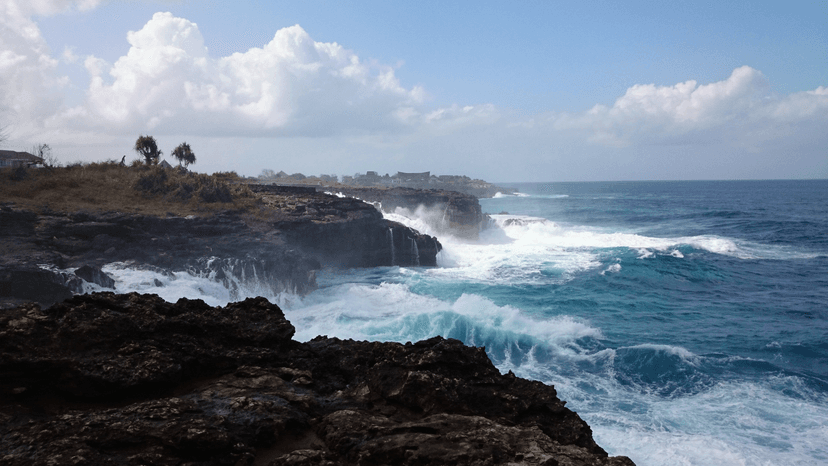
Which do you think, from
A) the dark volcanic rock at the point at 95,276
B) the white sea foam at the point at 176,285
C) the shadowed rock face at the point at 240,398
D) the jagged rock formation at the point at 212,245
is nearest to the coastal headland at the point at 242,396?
the shadowed rock face at the point at 240,398

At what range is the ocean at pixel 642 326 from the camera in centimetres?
1128

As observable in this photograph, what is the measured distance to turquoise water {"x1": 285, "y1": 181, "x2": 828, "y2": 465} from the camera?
11250 mm

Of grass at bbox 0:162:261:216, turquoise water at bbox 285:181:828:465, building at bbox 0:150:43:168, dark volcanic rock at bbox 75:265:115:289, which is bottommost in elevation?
turquoise water at bbox 285:181:828:465

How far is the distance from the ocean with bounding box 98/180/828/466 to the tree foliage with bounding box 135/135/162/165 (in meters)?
20.6

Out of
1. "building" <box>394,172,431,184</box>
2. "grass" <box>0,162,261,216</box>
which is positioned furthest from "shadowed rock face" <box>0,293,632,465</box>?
"building" <box>394,172,431,184</box>

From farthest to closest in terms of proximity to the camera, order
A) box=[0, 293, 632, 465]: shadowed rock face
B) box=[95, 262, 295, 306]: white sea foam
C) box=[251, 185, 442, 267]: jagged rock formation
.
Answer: box=[251, 185, 442, 267]: jagged rock formation < box=[95, 262, 295, 306]: white sea foam < box=[0, 293, 632, 465]: shadowed rock face

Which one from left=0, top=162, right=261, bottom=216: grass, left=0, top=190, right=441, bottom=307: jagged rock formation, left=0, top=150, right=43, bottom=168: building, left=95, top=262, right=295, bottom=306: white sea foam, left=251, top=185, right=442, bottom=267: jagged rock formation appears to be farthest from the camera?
left=0, top=150, right=43, bottom=168: building

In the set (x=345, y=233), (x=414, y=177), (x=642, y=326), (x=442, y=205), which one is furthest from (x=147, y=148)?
(x=414, y=177)

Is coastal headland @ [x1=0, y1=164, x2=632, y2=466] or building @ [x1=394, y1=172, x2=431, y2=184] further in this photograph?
building @ [x1=394, y1=172, x2=431, y2=184]

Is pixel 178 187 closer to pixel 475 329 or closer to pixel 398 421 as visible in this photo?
pixel 475 329

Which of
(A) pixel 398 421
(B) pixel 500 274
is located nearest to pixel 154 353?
(A) pixel 398 421

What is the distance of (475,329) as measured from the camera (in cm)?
1850

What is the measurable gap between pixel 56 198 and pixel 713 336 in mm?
29295

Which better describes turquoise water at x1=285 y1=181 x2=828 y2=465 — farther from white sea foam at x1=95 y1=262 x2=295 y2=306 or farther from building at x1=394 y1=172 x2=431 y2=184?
building at x1=394 y1=172 x2=431 y2=184
